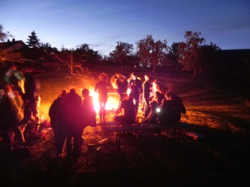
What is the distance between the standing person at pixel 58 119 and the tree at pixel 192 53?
2611cm

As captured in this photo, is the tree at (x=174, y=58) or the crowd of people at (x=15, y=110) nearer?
the crowd of people at (x=15, y=110)

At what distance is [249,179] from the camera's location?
477 centimetres

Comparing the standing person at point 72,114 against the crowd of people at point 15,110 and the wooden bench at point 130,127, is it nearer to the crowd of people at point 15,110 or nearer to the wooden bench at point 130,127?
the wooden bench at point 130,127

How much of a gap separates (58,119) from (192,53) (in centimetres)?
2669

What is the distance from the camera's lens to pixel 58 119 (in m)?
5.32

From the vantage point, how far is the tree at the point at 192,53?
28406 mm

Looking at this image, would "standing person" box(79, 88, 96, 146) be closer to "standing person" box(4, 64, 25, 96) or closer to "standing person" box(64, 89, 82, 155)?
"standing person" box(64, 89, 82, 155)

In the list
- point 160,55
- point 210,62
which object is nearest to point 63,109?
point 210,62

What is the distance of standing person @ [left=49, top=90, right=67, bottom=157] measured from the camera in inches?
207

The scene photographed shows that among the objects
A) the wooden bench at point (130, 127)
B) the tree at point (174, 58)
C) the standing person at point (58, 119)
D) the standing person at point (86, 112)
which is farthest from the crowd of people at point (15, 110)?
the tree at point (174, 58)

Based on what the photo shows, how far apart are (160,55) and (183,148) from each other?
29.8m

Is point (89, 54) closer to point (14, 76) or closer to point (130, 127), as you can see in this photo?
point (14, 76)

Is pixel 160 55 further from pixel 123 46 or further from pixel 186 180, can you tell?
pixel 186 180

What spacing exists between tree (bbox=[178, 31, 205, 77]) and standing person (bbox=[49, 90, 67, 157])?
26107 mm
